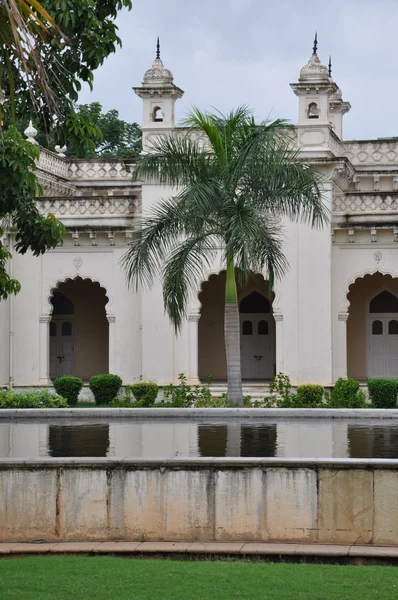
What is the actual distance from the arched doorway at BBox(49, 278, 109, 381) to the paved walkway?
1827cm

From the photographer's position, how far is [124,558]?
322 inches

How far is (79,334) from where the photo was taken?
88.2 ft

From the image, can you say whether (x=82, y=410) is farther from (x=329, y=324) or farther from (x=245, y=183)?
(x=329, y=324)

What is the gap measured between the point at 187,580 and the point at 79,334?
65.4 ft

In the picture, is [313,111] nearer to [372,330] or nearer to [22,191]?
[372,330]

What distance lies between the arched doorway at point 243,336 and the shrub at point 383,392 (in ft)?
21.6

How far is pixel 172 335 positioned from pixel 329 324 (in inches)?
123

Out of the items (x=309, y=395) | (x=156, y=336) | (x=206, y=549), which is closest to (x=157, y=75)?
(x=156, y=336)

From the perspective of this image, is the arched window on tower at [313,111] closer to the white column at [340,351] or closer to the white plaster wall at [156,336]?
the white plaster wall at [156,336]

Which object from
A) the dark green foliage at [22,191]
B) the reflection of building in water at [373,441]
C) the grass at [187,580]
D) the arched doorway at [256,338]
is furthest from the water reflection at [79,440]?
the arched doorway at [256,338]

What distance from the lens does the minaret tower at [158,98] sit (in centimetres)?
2277

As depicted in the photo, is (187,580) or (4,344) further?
(4,344)

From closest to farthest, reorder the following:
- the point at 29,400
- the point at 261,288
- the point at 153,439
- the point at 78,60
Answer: the point at 78,60
the point at 153,439
the point at 29,400
the point at 261,288

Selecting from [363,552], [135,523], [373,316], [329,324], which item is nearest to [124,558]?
[135,523]
